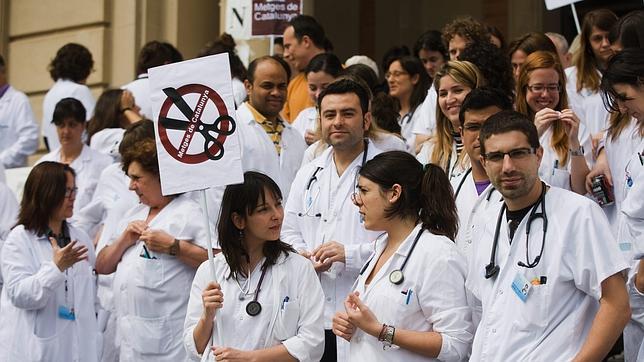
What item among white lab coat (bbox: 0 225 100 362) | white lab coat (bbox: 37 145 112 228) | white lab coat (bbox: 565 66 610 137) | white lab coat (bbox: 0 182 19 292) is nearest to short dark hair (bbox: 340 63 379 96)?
white lab coat (bbox: 565 66 610 137)

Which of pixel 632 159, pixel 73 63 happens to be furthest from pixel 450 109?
pixel 73 63

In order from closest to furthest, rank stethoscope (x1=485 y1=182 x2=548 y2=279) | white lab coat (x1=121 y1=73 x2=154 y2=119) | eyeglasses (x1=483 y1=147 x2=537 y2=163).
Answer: stethoscope (x1=485 y1=182 x2=548 y2=279) < eyeglasses (x1=483 y1=147 x2=537 y2=163) < white lab coat (x1=121 y1=73 x2=154 y2=119)

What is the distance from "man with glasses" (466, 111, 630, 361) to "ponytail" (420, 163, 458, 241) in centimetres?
54

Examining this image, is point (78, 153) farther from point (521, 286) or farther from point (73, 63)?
point (521, 286)

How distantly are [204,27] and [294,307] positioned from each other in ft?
27.9

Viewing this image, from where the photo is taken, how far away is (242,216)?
602 cm

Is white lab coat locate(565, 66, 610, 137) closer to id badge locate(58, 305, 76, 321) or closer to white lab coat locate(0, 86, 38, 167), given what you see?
id badge locate(58, 305, 76, 321)

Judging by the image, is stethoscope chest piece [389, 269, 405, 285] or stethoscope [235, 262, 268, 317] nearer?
stethoscope chest piece [389, 269, 405, 285]

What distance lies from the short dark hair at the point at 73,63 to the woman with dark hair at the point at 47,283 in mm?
3609

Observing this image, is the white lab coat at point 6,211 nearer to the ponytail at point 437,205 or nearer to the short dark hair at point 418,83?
the short dark hair at point 418,83

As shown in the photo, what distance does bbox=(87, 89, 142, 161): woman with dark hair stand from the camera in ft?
32.3

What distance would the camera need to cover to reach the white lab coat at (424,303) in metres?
5.44

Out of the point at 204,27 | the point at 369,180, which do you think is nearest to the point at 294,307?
the point at 369,180

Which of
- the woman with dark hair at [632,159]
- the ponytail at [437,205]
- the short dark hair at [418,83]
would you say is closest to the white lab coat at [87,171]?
the short dark hair at [418,83]
